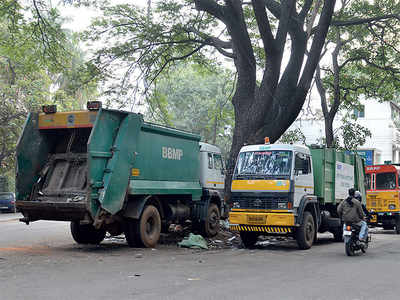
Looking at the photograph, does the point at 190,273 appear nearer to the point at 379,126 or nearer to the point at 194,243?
the point at 194,243

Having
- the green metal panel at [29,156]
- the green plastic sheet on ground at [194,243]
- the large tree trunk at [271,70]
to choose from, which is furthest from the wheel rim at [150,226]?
the large tree trunk at [271,70]

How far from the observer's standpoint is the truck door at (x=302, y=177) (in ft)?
41.9

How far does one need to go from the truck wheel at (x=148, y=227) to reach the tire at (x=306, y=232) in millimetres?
3524

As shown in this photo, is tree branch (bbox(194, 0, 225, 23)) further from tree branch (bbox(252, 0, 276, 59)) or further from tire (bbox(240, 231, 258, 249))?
tire (bbox(240, 231, 258, 249))

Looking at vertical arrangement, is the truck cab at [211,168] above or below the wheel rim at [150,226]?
above

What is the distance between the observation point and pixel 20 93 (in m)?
28.7

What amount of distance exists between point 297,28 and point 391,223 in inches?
376

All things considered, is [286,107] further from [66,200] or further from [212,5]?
[66,200]

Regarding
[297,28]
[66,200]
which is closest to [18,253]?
[66,200]

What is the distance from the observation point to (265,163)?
1312cm

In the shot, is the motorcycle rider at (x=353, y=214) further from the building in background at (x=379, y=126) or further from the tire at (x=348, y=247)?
the building in background at (x=379, y=126)

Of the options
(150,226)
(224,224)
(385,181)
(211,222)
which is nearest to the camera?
(150,226)

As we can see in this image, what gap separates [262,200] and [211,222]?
2.90 m

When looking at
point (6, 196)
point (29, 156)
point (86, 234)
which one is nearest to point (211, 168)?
point (86, 234)
